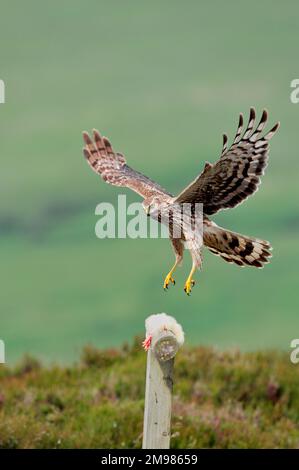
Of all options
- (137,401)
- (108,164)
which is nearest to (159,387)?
(108,164)

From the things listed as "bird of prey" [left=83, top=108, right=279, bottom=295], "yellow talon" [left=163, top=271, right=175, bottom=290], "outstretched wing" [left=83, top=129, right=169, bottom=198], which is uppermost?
"outstretched wing" [left=83, top=129, right=169, bottom=198]

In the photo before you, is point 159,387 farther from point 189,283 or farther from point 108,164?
point 108,164

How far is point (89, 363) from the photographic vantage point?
16062mm

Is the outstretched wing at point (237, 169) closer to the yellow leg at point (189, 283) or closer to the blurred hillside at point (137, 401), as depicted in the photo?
the yellow leg at point (189, 283)

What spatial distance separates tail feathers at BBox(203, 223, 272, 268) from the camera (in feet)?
33.4

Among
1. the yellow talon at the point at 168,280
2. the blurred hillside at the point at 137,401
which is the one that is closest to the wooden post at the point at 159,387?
the yellow talon at the point at 168,280

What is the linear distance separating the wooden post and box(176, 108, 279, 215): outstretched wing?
3.35 feet

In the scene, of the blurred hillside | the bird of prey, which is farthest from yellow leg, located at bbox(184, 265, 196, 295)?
the blurred hillside

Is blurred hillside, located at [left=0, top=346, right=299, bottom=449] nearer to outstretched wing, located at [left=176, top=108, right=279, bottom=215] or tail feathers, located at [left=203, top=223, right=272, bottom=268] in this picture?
tail feathers, located at [left=203, top=223, right=272, bottom=268]

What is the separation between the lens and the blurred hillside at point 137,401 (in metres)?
13.3

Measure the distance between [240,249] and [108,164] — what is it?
6.59ft
